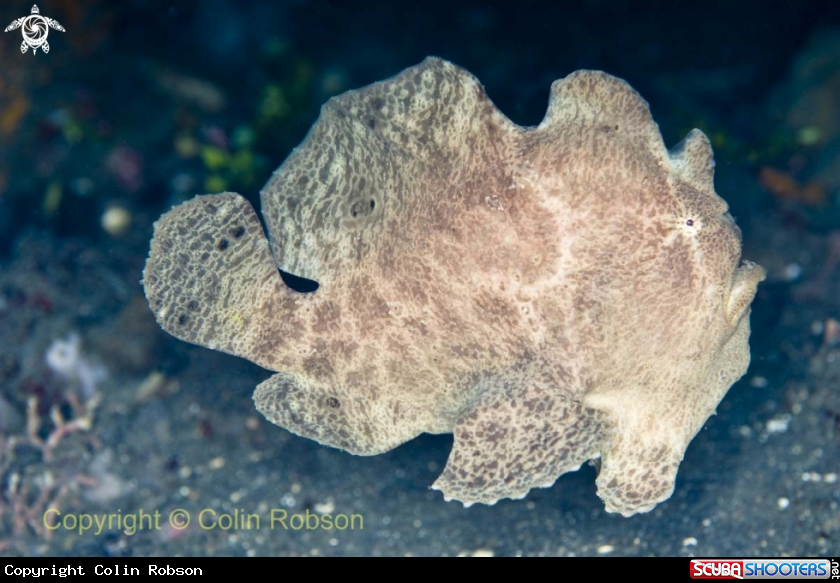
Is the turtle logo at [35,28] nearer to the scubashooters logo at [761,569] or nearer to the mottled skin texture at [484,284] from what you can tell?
the mottled skin texture at [484,284]

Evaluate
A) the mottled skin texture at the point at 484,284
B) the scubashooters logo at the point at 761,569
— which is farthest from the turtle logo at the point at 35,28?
the scubashooters logo at the point at 761,569

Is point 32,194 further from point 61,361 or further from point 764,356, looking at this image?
point 764,356

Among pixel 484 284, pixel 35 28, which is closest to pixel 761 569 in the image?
pixel 484 284

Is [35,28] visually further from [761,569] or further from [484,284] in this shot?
[761,569]

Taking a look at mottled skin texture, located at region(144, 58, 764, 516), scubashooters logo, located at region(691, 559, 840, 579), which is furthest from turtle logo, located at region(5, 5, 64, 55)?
scubashooters logo, located at region(691, 559, 840, 579)

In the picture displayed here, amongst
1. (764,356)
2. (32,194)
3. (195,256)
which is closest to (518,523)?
(764,356)
